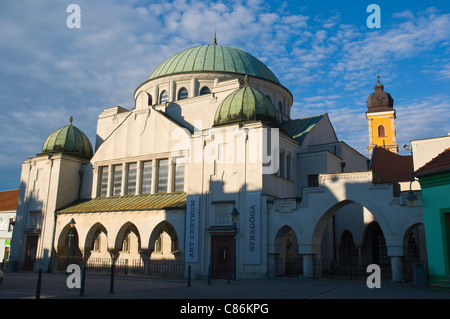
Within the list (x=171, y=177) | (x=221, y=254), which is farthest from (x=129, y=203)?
(x=221, y=254)

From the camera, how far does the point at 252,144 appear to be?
23.6 meters

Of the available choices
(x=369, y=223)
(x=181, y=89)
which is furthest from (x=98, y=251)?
(x=369, y=223)

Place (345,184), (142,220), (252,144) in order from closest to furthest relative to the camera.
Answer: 1. (345,184)
2. (252,144)
3. (142,220)

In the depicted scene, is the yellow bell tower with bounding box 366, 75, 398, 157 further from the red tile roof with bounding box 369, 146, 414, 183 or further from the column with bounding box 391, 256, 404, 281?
the column with bounding box 391, 256, 404, 281

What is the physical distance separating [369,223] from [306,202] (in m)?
8.06

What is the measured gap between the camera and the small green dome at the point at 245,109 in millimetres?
24906

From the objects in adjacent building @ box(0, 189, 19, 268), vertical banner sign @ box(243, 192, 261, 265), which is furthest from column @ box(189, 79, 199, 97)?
adjacent building @ box(0, 189, 19, 268)

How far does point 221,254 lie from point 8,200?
38588 mm

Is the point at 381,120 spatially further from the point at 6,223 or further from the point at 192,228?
the point at 6,223

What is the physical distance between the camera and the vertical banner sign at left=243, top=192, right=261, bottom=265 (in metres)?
22.2

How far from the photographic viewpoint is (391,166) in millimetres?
33969

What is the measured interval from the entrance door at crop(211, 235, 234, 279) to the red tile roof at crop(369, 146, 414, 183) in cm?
1522

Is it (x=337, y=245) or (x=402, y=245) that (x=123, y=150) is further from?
(x=402, y=245)
